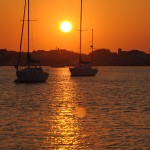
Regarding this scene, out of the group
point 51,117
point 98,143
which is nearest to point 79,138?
point 98,143

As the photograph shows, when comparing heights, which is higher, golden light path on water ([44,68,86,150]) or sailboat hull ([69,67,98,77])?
sailboat hull ([69,67,98,77])

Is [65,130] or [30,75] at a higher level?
[30,75]

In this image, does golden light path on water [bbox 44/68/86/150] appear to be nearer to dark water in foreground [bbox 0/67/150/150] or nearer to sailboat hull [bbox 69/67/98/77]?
dark water in foreground [bbox 0/67/150/150]

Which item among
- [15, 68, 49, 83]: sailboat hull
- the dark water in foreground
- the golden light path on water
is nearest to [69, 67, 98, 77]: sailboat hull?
[15, 68, 49, 83]: sailboat hull

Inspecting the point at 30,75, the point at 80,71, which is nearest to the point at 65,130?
the point at 30,75

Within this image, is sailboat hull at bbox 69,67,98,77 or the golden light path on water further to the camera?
sailboat hull at bbox 69,67,98,77

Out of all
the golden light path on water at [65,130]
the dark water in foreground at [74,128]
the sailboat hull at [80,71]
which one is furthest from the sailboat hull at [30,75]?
the golden light path on water at [65,130]

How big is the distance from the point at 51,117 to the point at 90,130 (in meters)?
6.76

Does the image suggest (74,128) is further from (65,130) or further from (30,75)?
(30,75)

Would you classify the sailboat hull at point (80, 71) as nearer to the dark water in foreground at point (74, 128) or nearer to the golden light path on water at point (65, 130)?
the dark water in foreground at point (74, 128)

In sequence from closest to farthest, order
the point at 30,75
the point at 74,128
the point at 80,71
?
the point at 74,128
the point at 30,75
the point at 80,71

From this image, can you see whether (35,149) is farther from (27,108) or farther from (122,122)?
(27,108)

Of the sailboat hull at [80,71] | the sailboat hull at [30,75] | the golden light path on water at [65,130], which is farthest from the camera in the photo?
the sailboat hull at [80,71]

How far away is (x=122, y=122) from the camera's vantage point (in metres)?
32.9
